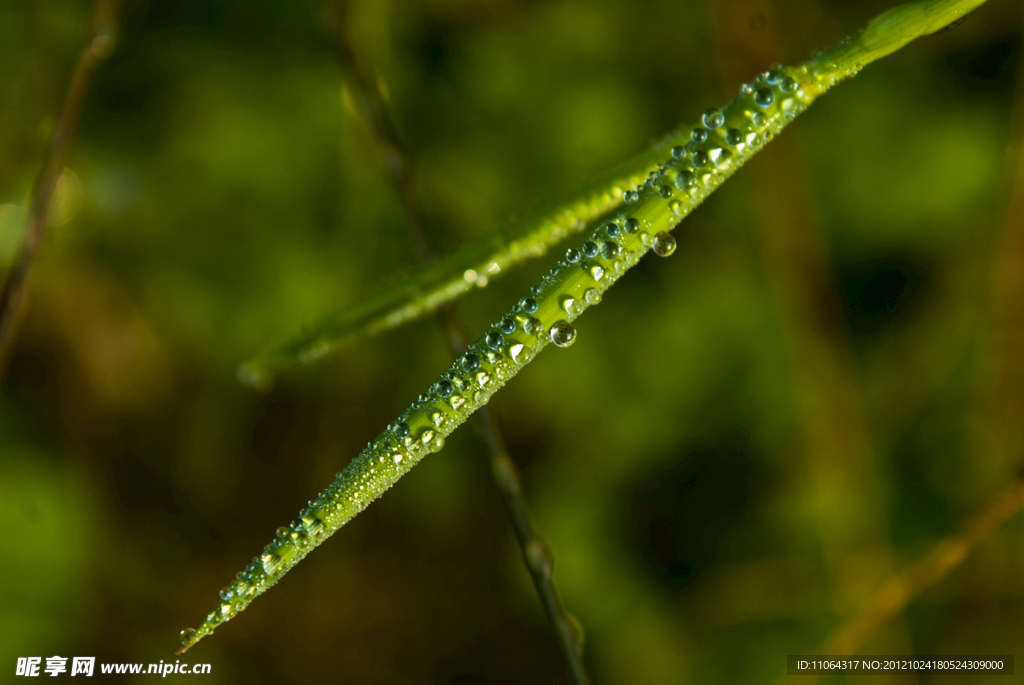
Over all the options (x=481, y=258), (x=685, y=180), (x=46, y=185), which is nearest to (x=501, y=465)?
(x=481, y=258)

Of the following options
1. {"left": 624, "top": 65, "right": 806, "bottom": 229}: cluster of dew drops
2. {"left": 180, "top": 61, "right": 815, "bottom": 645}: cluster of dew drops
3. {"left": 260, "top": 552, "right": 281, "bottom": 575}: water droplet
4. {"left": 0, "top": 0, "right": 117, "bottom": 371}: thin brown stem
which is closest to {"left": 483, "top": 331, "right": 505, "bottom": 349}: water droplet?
{"left": 180, "top": 61, "right": 815, "bottom": 645}: cluster of dew drops

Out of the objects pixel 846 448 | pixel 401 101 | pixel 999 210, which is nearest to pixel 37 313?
pixel 401 101

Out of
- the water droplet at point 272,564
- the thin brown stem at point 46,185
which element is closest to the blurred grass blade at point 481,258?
the water droplet at point 272,564

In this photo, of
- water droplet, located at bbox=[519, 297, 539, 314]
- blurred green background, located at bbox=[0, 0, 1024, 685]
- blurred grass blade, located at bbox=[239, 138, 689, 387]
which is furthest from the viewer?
blurred green background, located at bbox=[0, 0, 1024, 685]

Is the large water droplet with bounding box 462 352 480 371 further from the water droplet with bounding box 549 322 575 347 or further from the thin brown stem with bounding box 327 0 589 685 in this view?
the thin brown stem with bounding box 327 0 589 685

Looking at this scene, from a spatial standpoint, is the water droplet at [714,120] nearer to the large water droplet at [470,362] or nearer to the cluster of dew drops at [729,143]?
the cluster of dew drops at [729,143]

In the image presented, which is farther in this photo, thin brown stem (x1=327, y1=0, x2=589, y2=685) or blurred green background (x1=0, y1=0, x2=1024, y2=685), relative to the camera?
blurred green background (x1=0, y1=0, x2=1024, y2=685)
